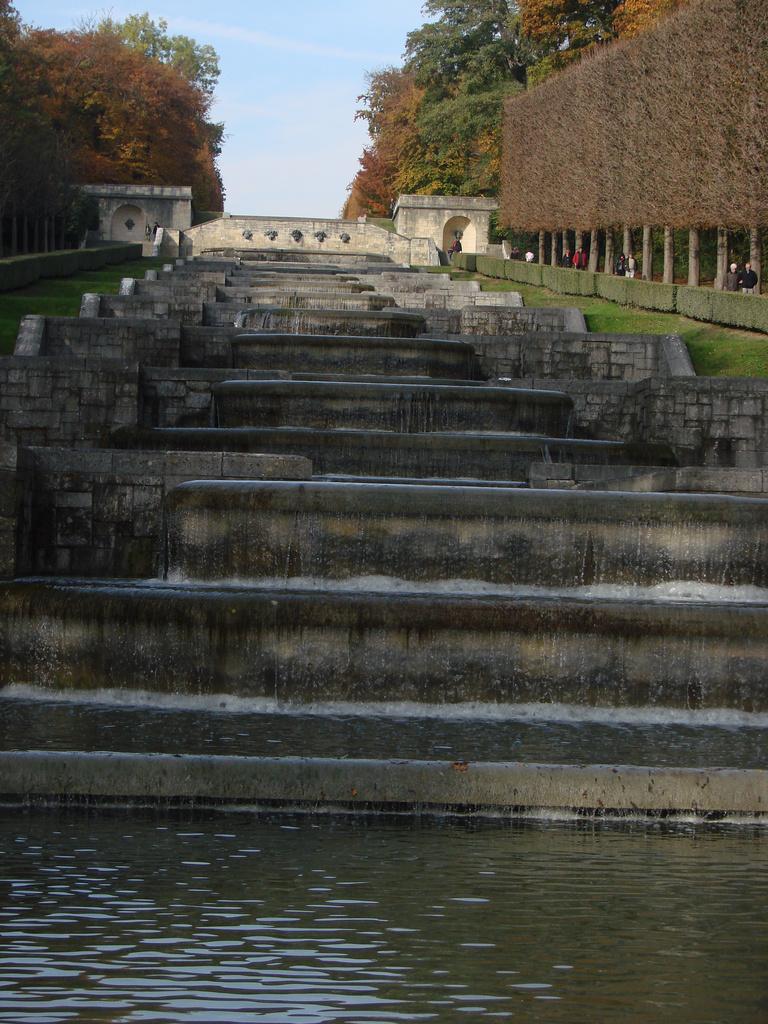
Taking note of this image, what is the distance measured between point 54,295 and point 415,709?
26.7 m

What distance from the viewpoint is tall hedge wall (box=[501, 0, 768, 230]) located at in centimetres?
3534

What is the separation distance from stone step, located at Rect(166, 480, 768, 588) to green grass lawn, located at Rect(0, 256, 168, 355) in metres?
13.5

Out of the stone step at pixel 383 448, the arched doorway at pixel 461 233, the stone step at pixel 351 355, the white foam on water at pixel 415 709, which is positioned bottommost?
the white foam on water at pixel 415 709

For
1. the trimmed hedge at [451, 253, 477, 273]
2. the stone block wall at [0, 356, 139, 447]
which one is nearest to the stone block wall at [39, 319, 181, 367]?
the stone block wall at [0, 356, 139, 447]

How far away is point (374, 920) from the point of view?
19.0ft

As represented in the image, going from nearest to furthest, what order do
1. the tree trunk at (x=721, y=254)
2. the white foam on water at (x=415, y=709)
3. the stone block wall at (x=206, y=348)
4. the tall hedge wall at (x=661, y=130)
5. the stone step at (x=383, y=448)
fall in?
the white foam on water at (x=415, y=709), the stone step at (x=383, y=448), the stone block wall at (x=206, y=348), the tall hedge wall at (x=661, y=130), the tree trunk at (x=721, y=254)

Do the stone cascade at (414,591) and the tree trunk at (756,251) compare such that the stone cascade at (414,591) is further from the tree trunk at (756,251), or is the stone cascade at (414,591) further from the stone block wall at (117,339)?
the tree trunk at (756,251)

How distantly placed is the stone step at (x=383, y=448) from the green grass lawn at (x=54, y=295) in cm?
913

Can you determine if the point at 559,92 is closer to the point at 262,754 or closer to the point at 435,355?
the point at 435,355

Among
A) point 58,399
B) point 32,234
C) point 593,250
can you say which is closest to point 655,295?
point 593,250

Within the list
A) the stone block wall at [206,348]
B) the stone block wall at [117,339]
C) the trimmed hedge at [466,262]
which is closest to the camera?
the stone block wall at [117,339]

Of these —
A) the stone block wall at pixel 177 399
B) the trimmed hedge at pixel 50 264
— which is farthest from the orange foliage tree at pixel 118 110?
the stone block wall at pixel 177 399

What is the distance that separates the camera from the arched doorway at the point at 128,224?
7931 cm

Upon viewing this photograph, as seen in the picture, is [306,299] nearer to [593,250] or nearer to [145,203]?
[593,250]
